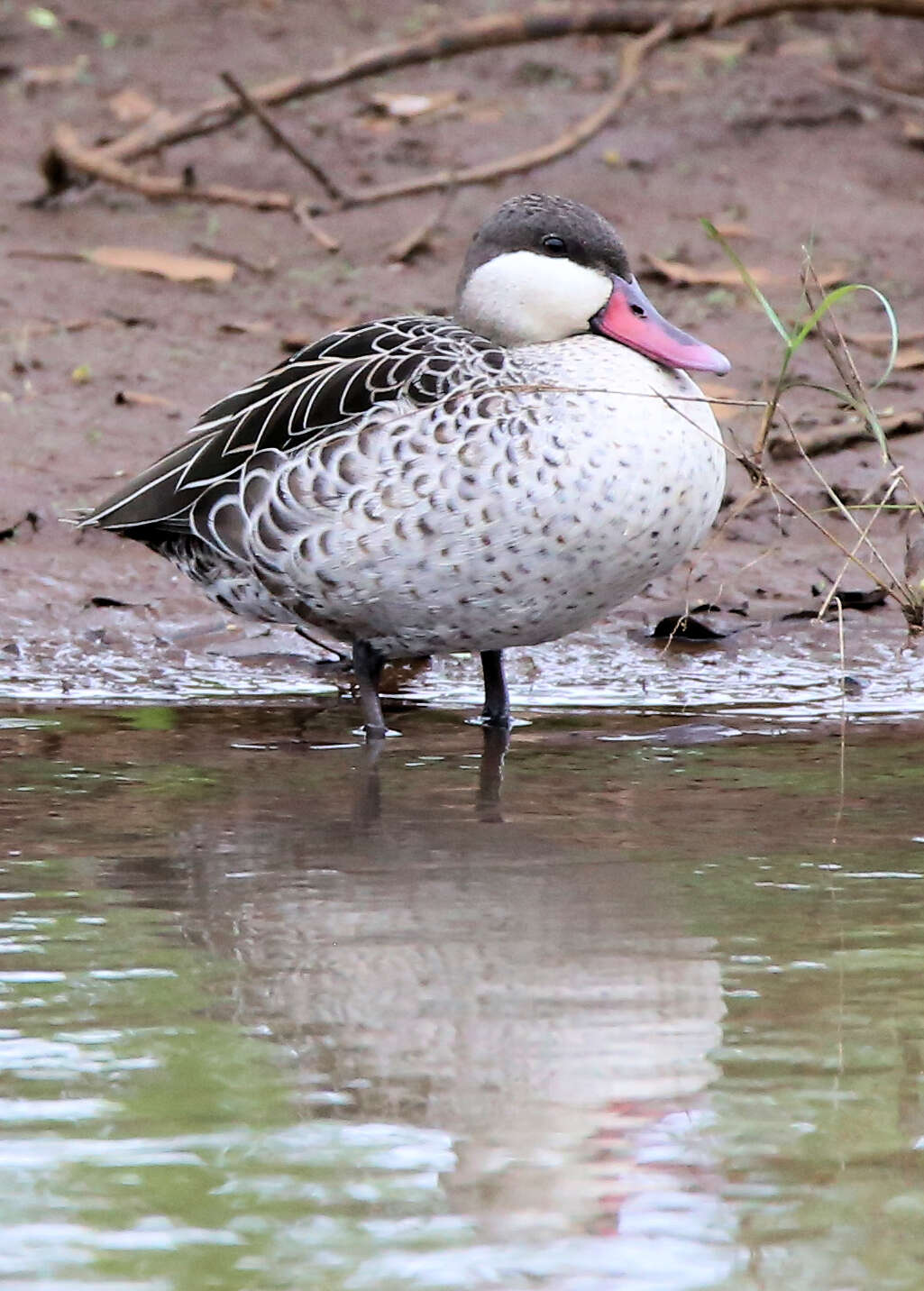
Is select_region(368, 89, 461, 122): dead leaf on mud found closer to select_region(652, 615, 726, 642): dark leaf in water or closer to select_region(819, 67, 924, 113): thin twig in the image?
select_region(819, 67, 924, 113): thin twig

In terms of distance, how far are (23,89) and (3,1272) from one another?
8.73 meters

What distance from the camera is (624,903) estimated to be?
12.4 feet

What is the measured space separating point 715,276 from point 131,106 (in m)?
2.94

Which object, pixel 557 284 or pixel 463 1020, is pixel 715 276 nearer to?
pixel 557 284

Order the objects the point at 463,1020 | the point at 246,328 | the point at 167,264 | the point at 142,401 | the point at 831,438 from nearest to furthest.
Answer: the point at 463,1020
the point at 831,438
the point at 142,401
the point at 246,328
the point at 167,264

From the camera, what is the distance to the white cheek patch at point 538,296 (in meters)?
5.18

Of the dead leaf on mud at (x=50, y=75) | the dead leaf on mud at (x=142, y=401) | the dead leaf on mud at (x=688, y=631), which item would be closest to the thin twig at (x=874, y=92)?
the dead leaf on mud at (x=50, y=75)

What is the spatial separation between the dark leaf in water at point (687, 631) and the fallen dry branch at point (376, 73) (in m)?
3.21

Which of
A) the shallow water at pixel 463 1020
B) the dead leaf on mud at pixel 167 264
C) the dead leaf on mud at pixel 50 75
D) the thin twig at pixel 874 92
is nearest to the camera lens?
the shallow water at pixel 463 1020

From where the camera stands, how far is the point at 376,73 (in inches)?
362

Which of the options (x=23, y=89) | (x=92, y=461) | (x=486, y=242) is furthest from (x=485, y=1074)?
(x=23, y=89)

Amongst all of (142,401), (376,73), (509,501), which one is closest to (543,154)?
(376,73)

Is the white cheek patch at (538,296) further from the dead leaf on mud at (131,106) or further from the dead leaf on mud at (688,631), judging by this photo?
the dead leaf on mud at (131,106)

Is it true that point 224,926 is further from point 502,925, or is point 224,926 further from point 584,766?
point 584,766
